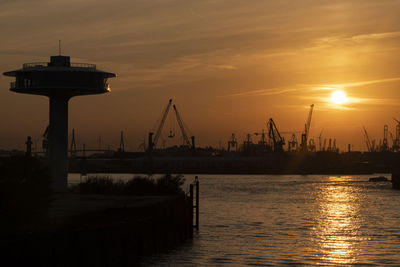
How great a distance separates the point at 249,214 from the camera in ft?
258

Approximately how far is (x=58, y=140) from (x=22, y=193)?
43.7 meters

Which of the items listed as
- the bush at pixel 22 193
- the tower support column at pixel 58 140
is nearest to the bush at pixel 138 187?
the tower support column at pixel 58 140

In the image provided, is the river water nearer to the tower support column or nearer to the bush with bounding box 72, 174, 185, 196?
the bush with bounding box 72, 174, 185, 196

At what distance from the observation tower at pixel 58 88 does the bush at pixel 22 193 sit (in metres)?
40.8

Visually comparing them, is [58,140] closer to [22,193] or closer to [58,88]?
[58,88]

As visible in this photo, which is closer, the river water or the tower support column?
the river water

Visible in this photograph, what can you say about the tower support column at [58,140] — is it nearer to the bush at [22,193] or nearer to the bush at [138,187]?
the bush at [138,187]

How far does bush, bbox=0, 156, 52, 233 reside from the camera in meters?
31.0

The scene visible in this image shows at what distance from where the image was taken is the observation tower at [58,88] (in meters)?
74.3

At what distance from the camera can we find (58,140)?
74.8 meters

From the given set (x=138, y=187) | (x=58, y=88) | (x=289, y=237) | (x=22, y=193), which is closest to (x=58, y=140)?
(x=58, y=88)

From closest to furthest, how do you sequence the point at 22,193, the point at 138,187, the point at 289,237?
the point at 22,193, the point at 289,237, the point at 138,187

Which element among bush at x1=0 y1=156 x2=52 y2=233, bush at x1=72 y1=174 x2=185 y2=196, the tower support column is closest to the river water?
bush at x1=72 y1=174 x2=185 y2=196

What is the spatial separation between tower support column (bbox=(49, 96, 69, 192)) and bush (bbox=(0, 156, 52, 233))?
4104 cm
